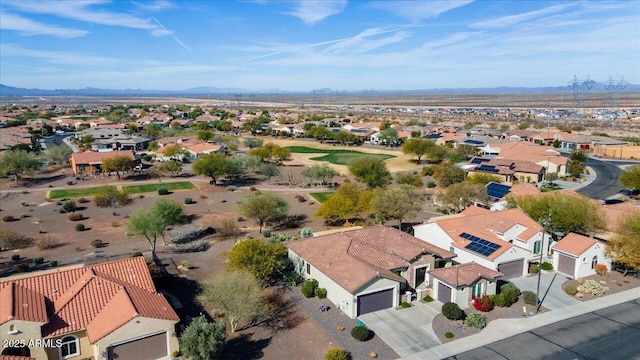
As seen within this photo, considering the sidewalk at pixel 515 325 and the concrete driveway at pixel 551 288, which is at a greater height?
the sidewalk at pixel 515 325

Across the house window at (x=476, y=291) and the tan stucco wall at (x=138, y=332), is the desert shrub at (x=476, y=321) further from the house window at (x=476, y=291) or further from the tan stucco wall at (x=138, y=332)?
the tan stucco wall at (x=138, y=332)

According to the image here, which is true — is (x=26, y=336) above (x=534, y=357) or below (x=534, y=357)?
above

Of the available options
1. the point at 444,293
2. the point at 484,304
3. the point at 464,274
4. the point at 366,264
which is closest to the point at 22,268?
the point at 366,264

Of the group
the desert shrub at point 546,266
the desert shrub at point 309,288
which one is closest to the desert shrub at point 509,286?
the desert shrub at point 546,266

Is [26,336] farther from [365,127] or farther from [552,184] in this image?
[365,127]

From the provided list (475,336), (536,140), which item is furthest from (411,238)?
(536,140)

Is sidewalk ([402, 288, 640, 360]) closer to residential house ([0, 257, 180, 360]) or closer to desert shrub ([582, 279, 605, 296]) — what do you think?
desert shrub ([582, 279, 605, 296])

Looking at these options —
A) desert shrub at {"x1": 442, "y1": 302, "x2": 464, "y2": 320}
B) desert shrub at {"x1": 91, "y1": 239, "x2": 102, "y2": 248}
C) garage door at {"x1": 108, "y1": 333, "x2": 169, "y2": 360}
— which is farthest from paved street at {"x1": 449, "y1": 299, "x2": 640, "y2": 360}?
desert shrub at {"x1": 91, "y1": 239, "x2": 102, "y2": 248}
